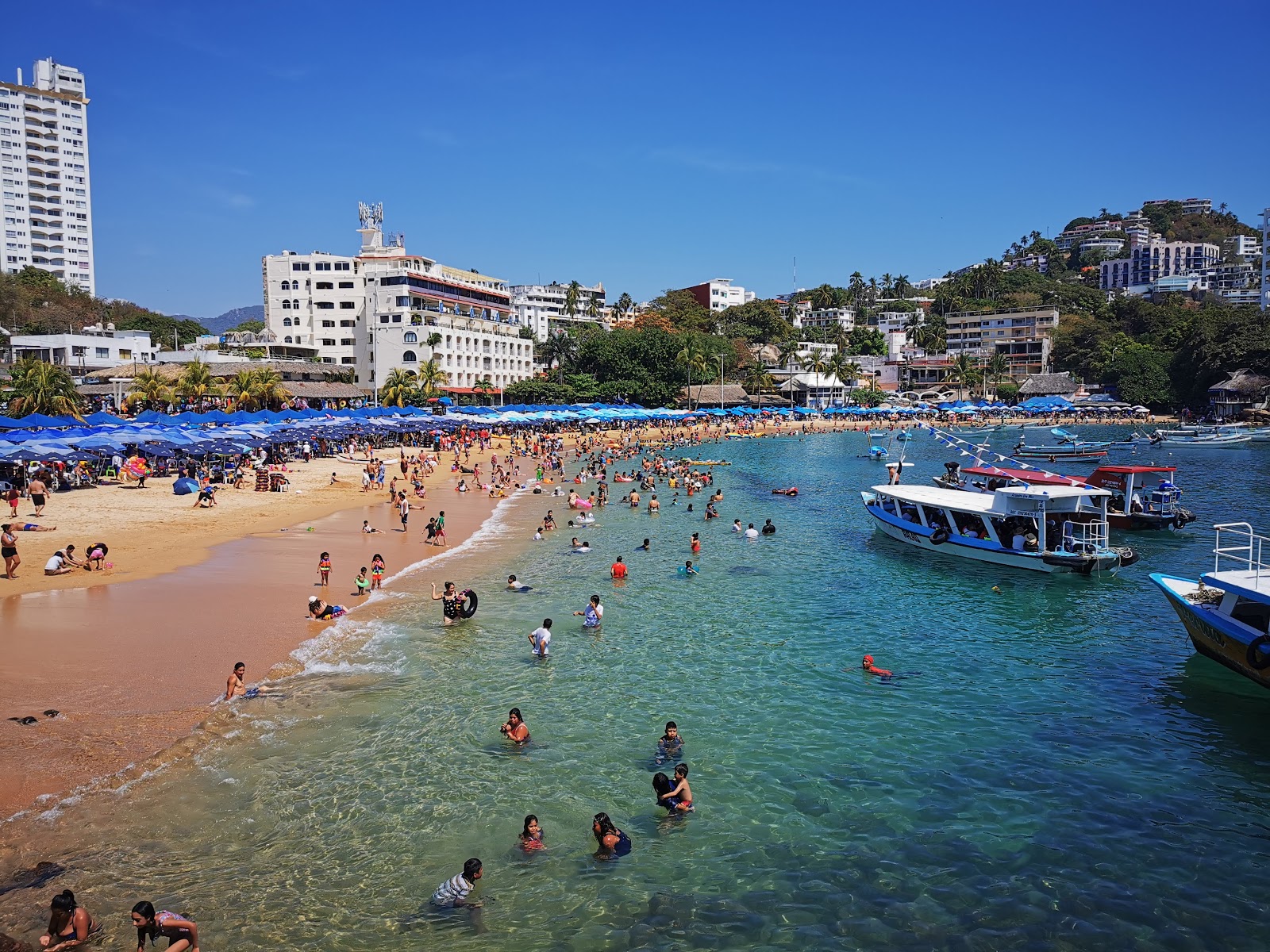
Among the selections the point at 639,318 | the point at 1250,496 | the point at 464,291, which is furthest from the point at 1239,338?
the point at 464,291

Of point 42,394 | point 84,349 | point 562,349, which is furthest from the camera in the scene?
point 562,349

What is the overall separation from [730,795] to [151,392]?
206 ft

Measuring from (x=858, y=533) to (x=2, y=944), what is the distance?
103ft

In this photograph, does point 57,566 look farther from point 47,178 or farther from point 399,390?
point 47,178

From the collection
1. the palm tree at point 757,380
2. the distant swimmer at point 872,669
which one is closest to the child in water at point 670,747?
the distant swimmer at point 872,669

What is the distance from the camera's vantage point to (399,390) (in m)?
78.3

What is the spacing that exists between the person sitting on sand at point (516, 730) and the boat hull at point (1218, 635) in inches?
521

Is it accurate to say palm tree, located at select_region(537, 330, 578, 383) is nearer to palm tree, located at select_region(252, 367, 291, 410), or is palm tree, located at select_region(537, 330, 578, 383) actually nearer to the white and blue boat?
palm tree, located at select_region(252, 367, 291, 410)

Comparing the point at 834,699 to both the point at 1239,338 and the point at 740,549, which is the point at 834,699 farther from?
the point at 1239,338

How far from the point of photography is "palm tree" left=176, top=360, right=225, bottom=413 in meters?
64.1

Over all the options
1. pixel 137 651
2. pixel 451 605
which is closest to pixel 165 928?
pixel 137 651

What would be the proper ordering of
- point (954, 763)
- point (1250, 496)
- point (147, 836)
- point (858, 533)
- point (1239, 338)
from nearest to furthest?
point (147, 836), point (954, 763), point (858, 533), point (1250, 496), point (1239, 338)

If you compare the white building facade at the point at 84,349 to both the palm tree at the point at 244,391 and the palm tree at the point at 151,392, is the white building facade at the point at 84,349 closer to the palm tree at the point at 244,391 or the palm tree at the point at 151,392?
the palm tree at the point at 151,392

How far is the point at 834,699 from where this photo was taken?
16422mm
